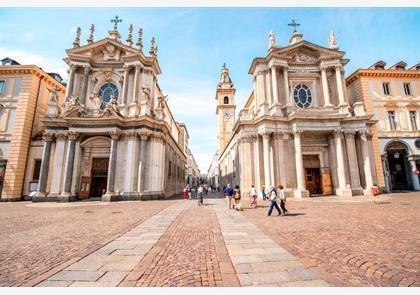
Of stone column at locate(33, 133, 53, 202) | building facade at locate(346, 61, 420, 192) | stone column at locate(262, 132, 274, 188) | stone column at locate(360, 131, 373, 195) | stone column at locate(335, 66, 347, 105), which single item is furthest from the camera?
building facade at locate(346, 61, 420, 192)

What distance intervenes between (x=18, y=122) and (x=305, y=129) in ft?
106

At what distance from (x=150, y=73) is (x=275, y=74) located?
50.0 ft

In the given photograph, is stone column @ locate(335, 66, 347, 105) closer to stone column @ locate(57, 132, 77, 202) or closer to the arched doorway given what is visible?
the arched doorway

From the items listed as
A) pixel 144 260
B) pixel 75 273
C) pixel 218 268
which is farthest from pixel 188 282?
pixel 75 273

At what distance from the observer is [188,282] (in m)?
3.52

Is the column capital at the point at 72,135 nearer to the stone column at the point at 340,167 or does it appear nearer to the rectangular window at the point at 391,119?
the stone column at the point at 340,167

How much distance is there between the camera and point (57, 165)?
2061 cm

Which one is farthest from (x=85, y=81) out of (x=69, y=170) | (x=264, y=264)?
(x=264, y=264)

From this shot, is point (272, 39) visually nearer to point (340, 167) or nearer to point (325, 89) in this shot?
point (325, 89)

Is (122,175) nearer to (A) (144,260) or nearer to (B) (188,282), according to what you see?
(A) (144,260)

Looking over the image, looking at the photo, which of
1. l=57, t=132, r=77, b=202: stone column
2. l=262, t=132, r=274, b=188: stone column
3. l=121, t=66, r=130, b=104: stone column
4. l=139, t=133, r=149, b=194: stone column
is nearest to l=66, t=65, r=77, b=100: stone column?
l=57, t=132, r=77, b=202: stone column

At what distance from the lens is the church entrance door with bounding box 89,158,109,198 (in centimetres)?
2270

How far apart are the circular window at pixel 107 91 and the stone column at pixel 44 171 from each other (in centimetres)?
710

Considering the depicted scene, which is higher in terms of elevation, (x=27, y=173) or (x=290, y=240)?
(x=27, y=173)
